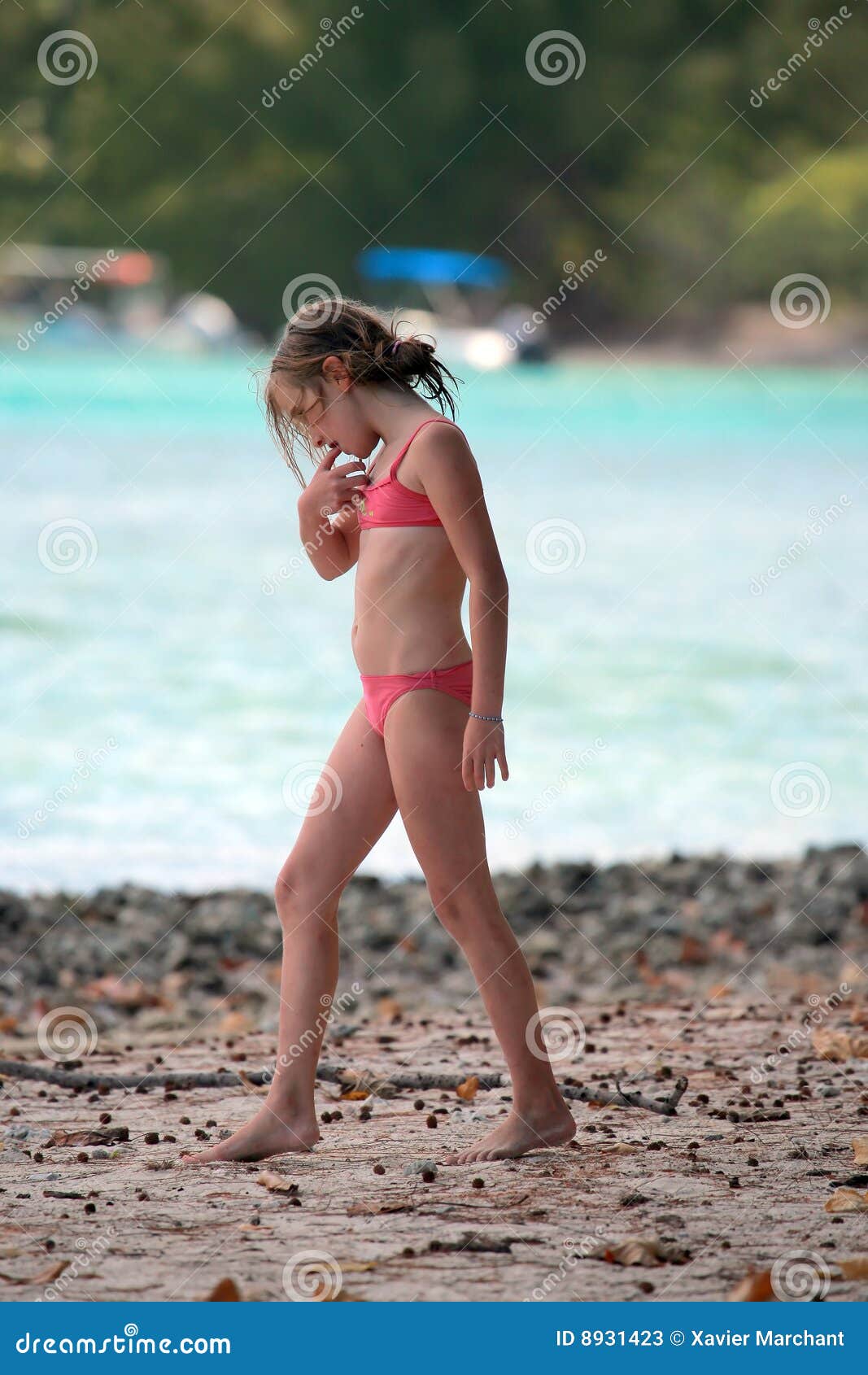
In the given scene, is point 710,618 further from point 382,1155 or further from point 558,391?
point 558,391

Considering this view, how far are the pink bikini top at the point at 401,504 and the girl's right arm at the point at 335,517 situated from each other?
0.28ft

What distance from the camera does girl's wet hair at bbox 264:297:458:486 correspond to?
10.6 feet

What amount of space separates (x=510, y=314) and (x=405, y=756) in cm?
3747

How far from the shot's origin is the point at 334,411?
3.23 metres

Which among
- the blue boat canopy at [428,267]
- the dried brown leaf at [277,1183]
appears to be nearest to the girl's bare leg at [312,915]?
the dried brown leaf at [277,1183]

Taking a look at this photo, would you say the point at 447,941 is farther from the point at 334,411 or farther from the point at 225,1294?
the point at 225,1294

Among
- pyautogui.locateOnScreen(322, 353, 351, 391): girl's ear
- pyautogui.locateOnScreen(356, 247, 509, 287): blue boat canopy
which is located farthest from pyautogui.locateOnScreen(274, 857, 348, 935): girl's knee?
pyautogui.locateOnScreen(356, 247, 509, 287): blue boat canopy

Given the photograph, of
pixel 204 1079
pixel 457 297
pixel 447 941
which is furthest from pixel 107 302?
pixel 204 1079

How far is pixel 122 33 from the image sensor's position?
118 feet

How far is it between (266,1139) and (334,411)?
4.85ft

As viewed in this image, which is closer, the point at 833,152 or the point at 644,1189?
the point at 644,1189

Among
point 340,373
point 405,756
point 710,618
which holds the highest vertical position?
point 710,618

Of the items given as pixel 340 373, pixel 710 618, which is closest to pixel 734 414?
pixel 710 618

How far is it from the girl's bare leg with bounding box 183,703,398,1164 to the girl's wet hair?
0.69 m
